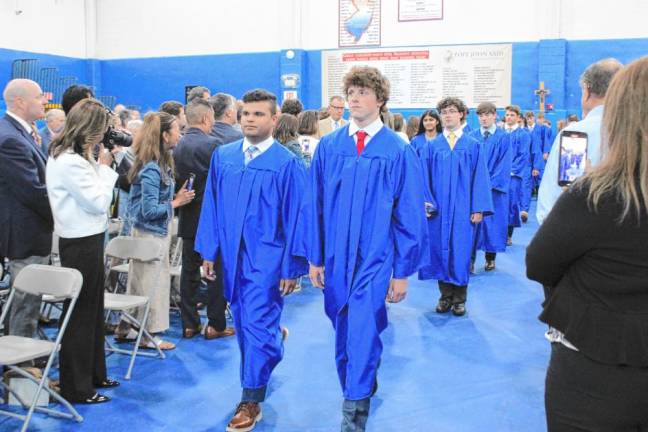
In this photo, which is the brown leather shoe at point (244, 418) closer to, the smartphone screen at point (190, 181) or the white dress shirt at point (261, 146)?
the white dress shirt at point (261, 146)

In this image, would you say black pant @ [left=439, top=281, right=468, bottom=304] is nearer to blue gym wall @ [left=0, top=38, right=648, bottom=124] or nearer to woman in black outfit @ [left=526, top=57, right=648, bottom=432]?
woman in black outfit @ [left=526, top=57, right=648, bottom=432]

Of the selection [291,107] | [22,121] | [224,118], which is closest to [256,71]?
[291,107]

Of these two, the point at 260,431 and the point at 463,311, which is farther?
the point at 463,311

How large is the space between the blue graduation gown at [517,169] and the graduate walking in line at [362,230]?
5.54m

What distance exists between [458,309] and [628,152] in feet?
13.8

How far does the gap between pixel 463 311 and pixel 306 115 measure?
244 centimetres

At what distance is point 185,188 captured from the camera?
15.9ft

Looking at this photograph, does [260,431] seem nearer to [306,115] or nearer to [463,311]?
[463,311]

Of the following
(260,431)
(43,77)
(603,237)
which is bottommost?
(260,431)

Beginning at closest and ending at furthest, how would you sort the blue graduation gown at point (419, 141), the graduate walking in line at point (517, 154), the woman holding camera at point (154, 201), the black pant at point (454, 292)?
the woman holding camera at point (154, 201) → the black pant at point (454, 292) → the blue graduation gown at point (419, 141) → the graduate walking in line at point (517, 154)

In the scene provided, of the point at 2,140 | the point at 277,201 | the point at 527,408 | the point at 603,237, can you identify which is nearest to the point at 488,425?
the point at 527,408

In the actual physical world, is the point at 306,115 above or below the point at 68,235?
above

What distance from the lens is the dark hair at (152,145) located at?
179 inches

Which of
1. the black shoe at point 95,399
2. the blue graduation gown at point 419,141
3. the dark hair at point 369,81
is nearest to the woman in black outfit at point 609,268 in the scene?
the dark hair at point 369,81
